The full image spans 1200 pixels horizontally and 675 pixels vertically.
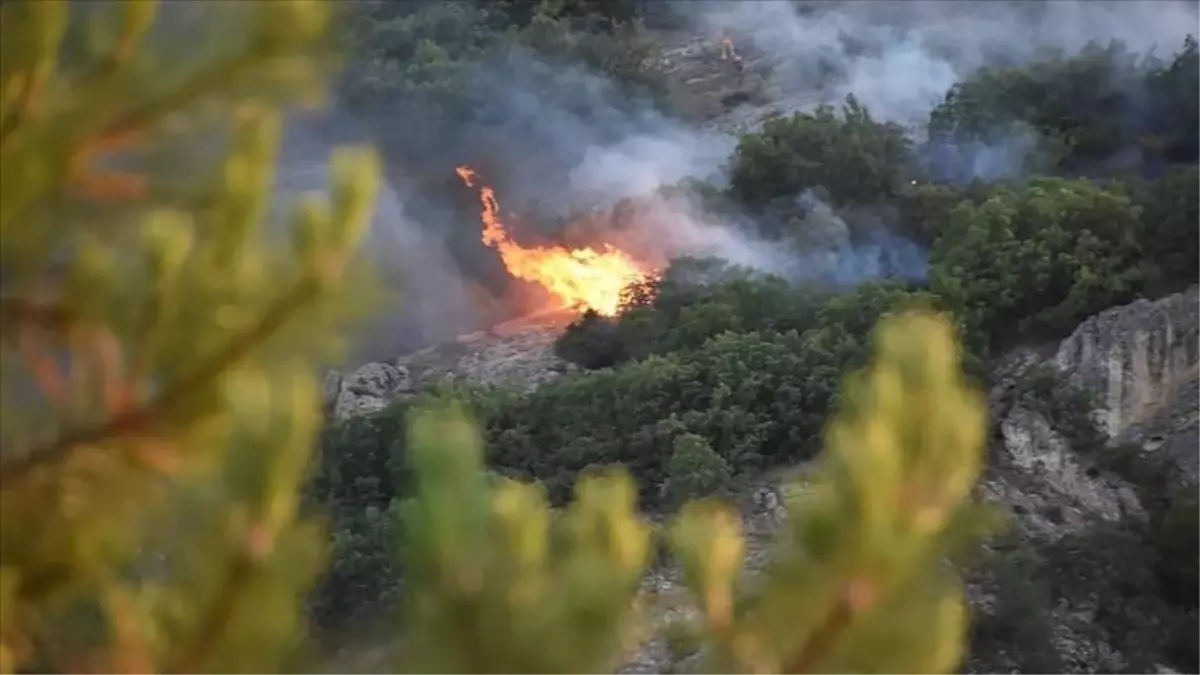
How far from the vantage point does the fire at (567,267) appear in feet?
34.1

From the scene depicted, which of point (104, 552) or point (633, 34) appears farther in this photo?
point (633, 34)

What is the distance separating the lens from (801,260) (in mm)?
9828

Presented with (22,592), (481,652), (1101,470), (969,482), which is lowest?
(1101,470)

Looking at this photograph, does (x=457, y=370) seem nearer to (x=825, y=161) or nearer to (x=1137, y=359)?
(x=825, y=161)

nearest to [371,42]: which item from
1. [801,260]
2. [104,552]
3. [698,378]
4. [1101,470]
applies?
[801,260]

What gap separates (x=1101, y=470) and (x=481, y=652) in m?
5.94

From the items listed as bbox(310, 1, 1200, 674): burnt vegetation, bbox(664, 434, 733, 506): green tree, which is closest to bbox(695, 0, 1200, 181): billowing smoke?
bbox(310, 1, 1200, 674): burnt vegetation

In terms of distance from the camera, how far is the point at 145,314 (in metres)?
1.50

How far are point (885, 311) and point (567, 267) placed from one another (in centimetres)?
393

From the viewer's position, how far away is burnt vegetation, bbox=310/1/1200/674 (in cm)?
577

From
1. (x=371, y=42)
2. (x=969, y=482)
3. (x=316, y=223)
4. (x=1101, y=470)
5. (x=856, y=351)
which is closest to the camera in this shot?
(x=969, y=482)

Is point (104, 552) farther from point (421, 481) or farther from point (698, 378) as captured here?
point (698, 378)

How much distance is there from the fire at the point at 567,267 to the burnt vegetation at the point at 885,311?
35cm

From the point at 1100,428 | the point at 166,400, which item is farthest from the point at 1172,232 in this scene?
the point at 166,400
